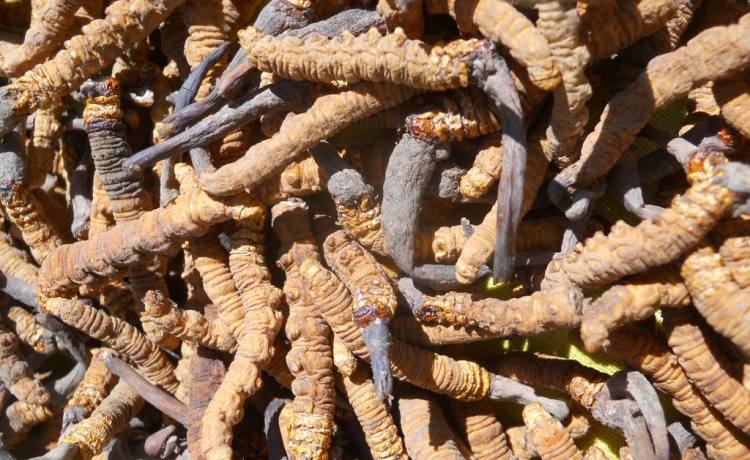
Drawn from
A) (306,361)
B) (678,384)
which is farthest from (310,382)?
(678,384)

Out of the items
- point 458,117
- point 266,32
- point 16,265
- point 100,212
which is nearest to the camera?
point 458,117

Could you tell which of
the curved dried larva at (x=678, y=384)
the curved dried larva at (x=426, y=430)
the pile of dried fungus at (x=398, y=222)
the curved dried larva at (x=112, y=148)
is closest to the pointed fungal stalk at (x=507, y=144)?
the pile of dried fungus at (x=398, y=222)

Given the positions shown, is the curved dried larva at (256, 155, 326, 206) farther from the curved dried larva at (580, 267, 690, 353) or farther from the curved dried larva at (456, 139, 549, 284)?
the curved dried larva at (580, 267, 690, 353)

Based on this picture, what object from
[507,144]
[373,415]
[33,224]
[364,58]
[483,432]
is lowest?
[483,432]

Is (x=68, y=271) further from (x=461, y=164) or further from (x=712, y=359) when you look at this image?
(x=712, y=359)

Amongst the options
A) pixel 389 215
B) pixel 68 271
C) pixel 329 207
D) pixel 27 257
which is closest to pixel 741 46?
pixel 389 215

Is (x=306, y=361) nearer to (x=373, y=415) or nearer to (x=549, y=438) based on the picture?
(x=373, y=415)
